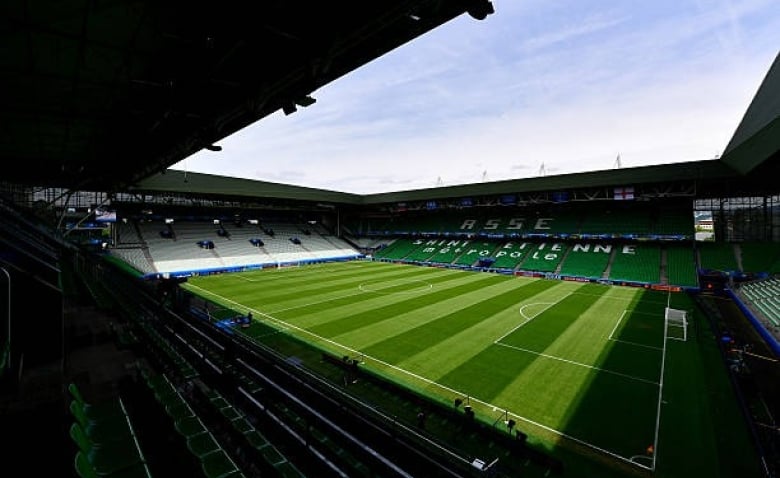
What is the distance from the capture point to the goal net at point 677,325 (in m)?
18.0

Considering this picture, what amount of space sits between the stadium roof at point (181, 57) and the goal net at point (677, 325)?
825 inches

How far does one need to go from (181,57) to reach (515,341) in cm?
1670

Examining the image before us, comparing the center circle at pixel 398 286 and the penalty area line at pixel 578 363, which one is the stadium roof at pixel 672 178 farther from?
the center circle at pixel 398 286

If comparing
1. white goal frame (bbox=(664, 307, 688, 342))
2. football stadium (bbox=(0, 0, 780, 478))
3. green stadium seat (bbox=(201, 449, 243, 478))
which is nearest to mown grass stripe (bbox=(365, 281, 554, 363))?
football stadium (bbox=(0, 0, 780, 478))

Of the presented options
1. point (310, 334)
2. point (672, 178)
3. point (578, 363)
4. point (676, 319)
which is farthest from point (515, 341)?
point (672, 178)

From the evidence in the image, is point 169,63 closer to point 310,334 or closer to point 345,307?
point 310,334

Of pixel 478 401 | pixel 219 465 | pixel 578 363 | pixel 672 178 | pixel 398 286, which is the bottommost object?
pixel 478 401

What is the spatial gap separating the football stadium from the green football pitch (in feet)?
0.41

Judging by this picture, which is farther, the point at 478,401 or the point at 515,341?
the point at 515,341

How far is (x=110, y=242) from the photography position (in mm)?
40000

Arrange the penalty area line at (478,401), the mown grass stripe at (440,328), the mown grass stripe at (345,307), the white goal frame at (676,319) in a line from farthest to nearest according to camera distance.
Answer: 1. the mown grass stripe at (345,307)
2. the white goal frame at (676,319)
3. the mown grass stripe at (440,328)
4. the penalty area line at (478,401)

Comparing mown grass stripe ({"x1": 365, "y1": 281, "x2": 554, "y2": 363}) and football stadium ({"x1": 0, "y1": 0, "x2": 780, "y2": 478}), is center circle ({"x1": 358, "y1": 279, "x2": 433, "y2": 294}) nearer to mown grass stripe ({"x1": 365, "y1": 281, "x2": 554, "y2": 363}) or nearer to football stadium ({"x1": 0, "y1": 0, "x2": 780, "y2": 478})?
football stadium ({"x1": 0, "y1": 0, "x2": 780, "y2": 478})

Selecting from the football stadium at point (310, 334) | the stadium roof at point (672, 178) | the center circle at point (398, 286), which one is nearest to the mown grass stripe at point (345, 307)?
the football stadium at point (310, 334)

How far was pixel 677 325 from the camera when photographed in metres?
19.8
